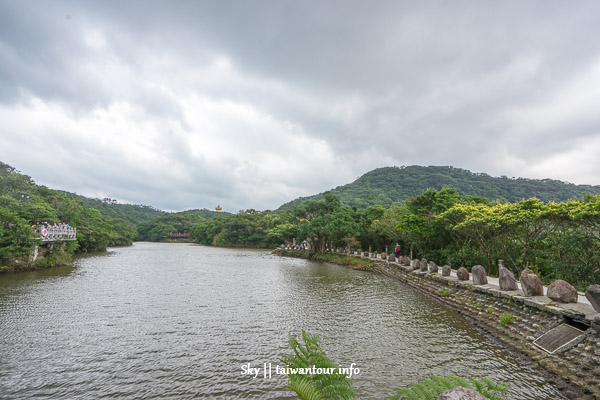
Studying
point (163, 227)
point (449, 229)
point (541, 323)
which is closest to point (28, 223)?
point (541, 323)

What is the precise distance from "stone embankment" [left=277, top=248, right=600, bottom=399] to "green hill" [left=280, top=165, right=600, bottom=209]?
64866mm

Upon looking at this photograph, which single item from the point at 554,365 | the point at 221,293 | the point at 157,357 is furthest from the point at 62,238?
the point at 554,365

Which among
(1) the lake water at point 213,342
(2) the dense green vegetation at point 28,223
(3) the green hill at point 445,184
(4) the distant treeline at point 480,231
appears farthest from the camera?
(3) the green hill at point 445,184

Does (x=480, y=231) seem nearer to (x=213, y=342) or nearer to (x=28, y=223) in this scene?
(x=213, y=342)

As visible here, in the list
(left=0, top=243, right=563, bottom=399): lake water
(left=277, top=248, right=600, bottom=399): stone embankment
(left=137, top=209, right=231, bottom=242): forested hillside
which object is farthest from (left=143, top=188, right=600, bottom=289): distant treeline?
(left=137, top=209, right=231, bottom=242): forested hillside

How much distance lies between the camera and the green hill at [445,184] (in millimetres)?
81312

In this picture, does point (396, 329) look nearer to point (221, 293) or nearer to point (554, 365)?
point (554, 365)

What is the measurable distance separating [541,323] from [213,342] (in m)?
10.8

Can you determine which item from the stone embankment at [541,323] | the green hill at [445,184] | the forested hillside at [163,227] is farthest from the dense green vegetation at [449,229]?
the forested hillside at [163,227]

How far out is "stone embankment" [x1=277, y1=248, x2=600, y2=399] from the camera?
6.46 metres

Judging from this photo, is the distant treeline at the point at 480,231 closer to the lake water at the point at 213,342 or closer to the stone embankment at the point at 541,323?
the stone embankment at the point at 541,323

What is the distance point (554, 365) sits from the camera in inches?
277

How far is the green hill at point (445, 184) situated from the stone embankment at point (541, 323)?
64866 mm

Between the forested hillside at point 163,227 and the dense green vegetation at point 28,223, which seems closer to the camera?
the dense green vegetation at point 28,223
